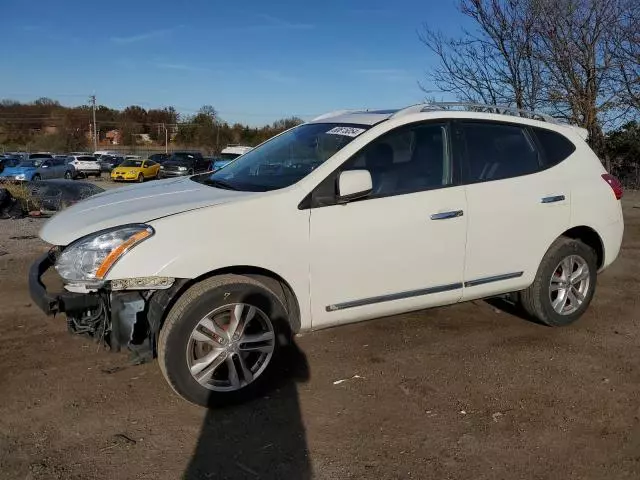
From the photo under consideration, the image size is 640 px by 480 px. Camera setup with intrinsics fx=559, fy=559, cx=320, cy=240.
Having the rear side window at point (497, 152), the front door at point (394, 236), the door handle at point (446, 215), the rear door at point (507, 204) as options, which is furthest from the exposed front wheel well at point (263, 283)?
the rear side window at point (497, 152)

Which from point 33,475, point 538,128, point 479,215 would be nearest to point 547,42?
point 538,128

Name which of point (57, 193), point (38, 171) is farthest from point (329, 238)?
point (38, 171)

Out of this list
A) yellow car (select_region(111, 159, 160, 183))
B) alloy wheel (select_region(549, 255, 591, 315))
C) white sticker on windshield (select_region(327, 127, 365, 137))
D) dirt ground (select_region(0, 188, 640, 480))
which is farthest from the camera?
yellow car (select_region(111, 159, 160, 183))

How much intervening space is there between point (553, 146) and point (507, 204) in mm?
849

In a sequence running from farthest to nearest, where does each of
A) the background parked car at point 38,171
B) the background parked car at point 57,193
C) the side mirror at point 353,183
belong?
1. the background parked car at point 38,171
2. the background parked car at point 57,193
3. the side mirror at point 353,183

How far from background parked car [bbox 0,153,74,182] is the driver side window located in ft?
114

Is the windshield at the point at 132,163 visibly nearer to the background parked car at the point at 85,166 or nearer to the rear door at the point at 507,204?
the background parked car at the point at 85,166

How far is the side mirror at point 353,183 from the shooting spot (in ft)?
11.5

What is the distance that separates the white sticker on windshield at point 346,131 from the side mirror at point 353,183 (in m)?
→ 0.47

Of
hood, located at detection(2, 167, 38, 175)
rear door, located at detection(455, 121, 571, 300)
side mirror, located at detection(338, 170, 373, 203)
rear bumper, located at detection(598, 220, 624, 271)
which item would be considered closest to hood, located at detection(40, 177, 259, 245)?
side mirror, located at detection(338, 170, 373, 203)

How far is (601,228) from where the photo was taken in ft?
15.7

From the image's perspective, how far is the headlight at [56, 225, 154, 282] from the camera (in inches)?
123

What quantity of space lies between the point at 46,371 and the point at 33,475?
4.17 feet

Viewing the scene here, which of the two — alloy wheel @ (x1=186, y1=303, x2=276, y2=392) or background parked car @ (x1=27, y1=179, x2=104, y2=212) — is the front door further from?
background parked car @ (x1=27, y1=179, x2=104, y2=212)
